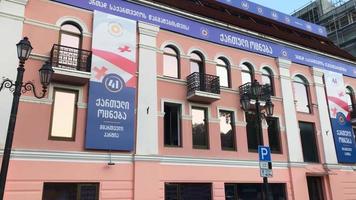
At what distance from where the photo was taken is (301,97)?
20.2 meters

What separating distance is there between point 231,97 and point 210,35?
3.29 meters

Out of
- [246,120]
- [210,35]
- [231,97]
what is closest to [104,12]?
[210,35]

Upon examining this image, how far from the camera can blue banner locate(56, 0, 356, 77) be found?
1539 cm

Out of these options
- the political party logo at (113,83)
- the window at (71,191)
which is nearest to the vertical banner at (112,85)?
the political party logo at (113,83)

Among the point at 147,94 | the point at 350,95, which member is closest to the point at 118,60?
the point at 147,94

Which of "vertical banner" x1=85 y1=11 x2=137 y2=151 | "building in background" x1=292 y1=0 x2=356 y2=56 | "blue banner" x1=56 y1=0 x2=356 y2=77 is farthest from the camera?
"building in background" x1=292 y1=0 x2=356 y2=56

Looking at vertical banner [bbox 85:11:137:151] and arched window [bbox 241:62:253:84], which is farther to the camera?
arched window [bbox 241:62:253:84]

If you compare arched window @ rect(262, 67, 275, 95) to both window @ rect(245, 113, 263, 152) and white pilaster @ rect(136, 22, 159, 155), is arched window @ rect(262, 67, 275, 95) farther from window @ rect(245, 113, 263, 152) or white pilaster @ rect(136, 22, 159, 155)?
white pilaster @ rect(136, 22, 159, 155)

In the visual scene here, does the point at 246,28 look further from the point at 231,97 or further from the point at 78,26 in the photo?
the point at 78,26

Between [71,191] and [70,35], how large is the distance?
20.0 feet

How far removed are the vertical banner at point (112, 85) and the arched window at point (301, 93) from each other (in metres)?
9.93

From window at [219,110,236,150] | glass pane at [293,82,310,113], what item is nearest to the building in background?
glass pane at [293,82,310,113]

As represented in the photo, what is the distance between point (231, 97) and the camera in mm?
17266

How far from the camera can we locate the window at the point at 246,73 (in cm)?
1838
